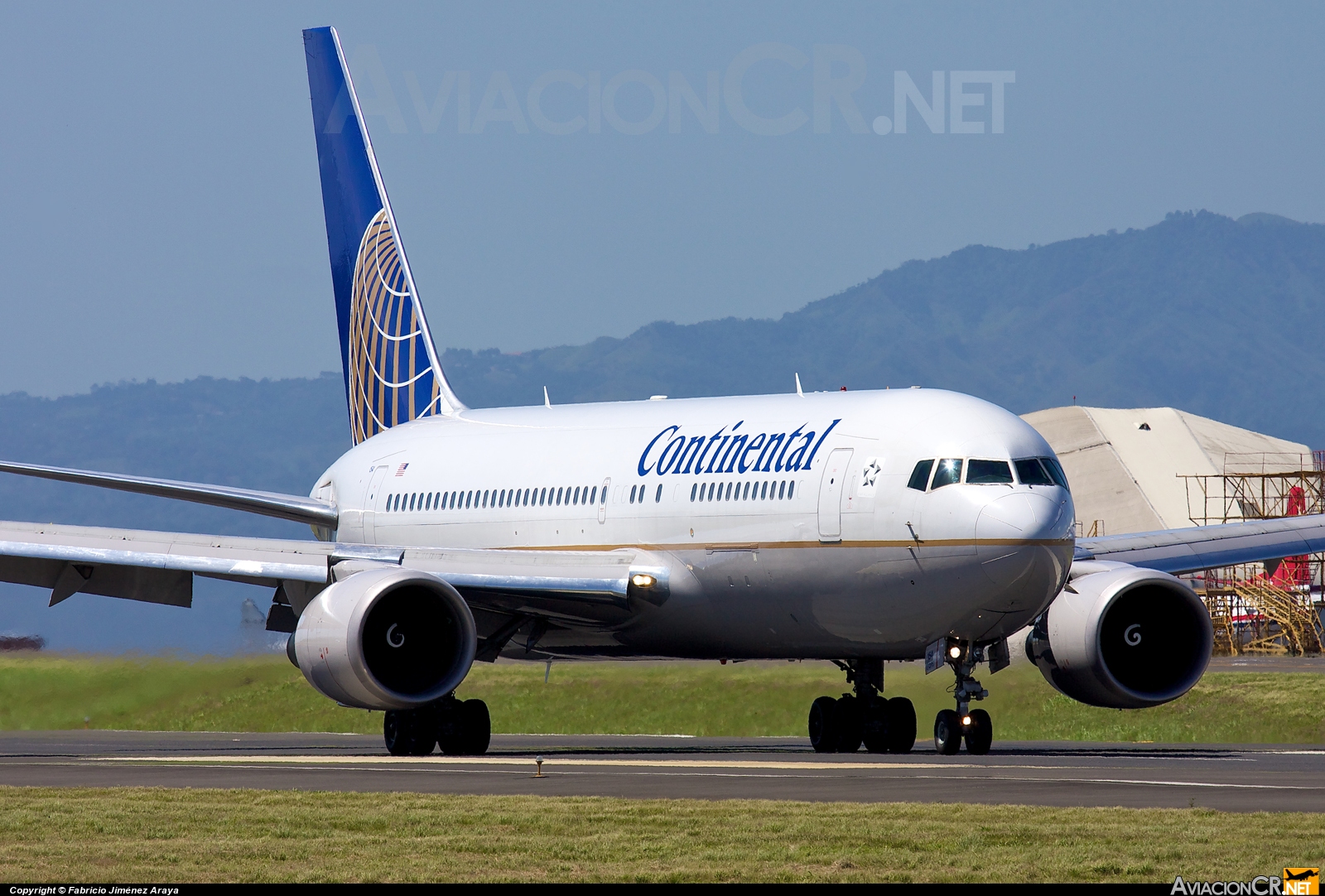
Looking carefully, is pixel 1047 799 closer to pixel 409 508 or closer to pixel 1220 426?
pixel 409 508

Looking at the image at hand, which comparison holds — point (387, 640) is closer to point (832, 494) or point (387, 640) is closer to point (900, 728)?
point (832, 494)

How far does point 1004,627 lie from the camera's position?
2212 cm

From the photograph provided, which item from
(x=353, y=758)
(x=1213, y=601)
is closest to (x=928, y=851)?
(x=353, y=758)

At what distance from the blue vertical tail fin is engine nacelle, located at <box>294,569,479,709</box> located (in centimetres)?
971

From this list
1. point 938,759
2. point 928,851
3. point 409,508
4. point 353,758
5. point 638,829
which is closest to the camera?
point 928,851

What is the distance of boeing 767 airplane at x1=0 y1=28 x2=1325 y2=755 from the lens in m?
21.8

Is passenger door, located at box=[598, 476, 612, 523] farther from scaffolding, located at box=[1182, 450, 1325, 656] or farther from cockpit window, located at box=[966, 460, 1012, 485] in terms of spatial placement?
scaffolding, located at box=[1182, 450, 1325, 656]

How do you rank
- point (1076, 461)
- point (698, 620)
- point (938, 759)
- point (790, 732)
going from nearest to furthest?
point (938, 759)
point (698, 620)
point (790, 732)
point (1076, 461)

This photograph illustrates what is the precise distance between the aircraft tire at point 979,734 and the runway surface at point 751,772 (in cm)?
12

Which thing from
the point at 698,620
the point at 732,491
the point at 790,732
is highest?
the point at 732,491

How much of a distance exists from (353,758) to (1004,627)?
284 inches

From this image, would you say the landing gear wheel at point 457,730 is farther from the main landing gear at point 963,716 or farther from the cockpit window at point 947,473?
the cockpit window at point 947,473

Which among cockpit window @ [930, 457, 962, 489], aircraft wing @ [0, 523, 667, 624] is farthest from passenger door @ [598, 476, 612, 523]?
cockpit window @ [930, 457, 962, 489]

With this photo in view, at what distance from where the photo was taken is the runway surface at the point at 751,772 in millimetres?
16094
